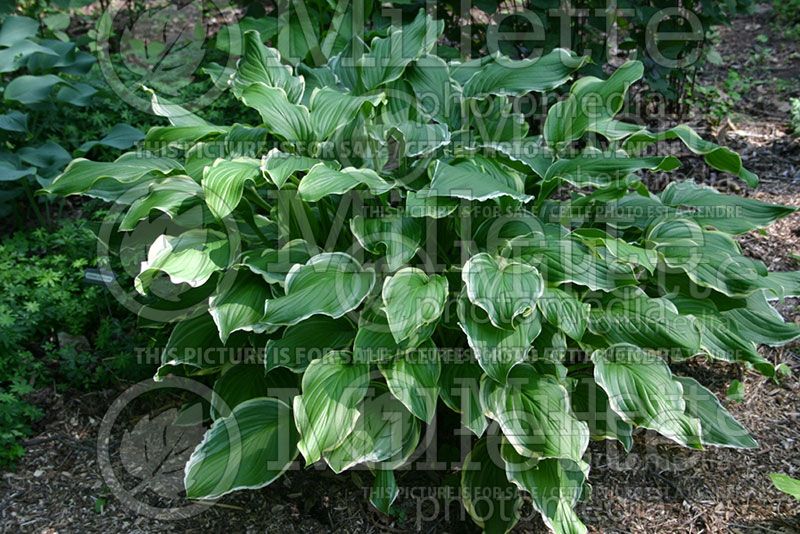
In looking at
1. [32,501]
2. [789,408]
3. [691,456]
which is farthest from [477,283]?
[32,501]

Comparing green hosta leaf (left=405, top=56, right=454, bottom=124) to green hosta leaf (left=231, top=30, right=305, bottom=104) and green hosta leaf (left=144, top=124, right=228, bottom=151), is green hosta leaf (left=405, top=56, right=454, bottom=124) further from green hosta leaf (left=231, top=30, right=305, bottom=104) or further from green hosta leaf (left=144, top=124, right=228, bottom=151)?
green hosta leaf (left=144, top=124, right=228, bottom=151)

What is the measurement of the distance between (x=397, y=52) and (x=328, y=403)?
4.29 feet

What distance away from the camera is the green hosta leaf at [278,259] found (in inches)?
89.0

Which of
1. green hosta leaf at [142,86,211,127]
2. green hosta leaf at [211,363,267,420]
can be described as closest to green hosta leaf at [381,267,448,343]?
green hosta leaf at [211,363,267,420]

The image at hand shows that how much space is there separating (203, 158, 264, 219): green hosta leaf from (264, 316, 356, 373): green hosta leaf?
421 mm

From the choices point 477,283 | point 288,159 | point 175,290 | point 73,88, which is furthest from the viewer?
point 73,88

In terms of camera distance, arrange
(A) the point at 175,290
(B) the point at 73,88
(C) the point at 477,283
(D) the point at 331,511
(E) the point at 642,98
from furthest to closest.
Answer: (E) the point at 642,98, (B) the point at 73,88, (A) the point at 175,290, (D) the point at 331,511, (C) the point at 477,283

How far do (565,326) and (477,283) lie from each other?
28 centimetres

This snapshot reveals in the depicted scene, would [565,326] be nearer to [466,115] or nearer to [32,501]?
[466,115]

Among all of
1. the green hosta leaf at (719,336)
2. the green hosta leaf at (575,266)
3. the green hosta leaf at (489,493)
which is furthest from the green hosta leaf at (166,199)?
the green hosta leaf at (719,336)

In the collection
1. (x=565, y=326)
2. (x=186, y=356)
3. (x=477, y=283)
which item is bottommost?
(x=186, y=356)

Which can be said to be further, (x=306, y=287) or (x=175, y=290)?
(x=175, y=290)

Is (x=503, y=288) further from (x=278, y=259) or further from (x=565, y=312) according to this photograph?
(x=278, y=259)

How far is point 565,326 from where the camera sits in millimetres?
2109
